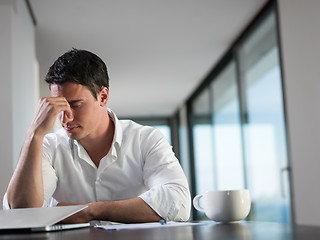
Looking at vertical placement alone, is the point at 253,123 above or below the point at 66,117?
above

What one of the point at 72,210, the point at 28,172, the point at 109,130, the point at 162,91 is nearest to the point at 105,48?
the point at 162,91

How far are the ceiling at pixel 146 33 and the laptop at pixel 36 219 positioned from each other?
3.06m

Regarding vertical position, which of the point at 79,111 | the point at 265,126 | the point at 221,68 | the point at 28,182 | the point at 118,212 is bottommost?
the point at 118,212

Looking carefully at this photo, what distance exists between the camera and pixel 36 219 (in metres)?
0.98

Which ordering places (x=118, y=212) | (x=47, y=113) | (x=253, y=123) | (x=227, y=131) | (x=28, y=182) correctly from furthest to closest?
1. (x=227, y=131)
2. (x=253, y=123)
3. (x=47, y=113)
4. (x=28, y=182)
5. (x=118, y=212)

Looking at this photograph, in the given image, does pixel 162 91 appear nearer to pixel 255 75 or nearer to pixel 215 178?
pixel 215 178

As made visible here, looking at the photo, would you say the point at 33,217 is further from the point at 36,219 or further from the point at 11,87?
the point at 11,87

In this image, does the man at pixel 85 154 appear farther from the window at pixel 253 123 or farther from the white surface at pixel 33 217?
the window at pixel 253 123

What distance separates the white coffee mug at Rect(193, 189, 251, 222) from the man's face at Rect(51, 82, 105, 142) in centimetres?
76

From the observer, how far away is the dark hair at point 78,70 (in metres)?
1.69

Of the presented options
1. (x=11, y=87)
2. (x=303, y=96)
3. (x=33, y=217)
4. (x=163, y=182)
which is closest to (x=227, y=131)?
(x=303, y=96)

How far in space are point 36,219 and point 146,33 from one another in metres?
3.91

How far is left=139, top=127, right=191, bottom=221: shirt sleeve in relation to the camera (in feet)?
4.85

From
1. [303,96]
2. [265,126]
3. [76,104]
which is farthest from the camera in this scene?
[265,126]
